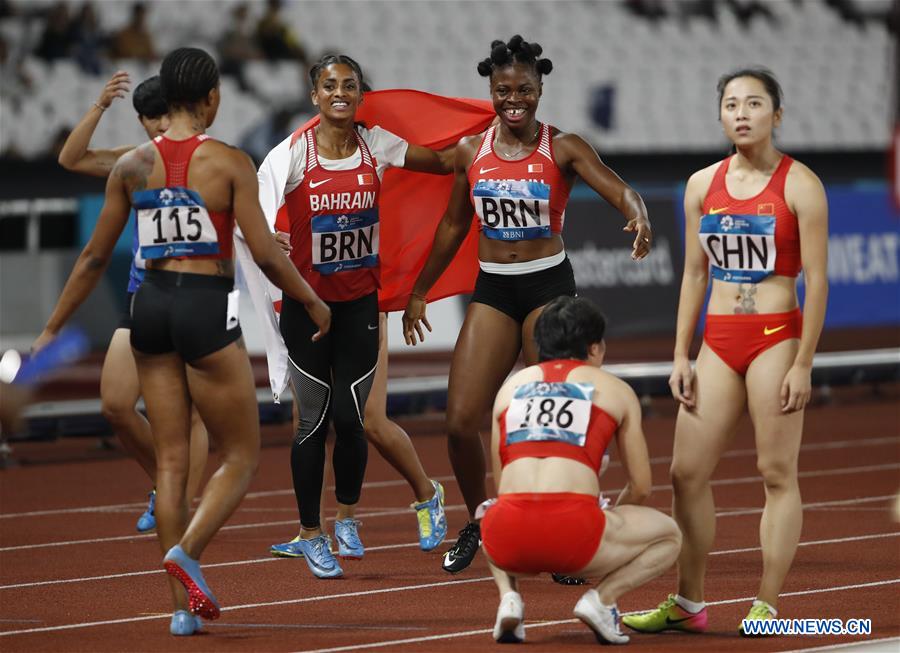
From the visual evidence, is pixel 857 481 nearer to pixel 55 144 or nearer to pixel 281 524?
pixel 281 524

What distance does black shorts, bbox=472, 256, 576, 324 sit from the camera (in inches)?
320

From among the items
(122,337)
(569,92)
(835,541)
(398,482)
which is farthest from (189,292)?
(569,92)

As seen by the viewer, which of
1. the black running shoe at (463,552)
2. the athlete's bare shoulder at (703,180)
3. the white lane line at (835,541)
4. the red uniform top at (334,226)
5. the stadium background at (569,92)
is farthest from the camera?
the stadium background at (569,92)

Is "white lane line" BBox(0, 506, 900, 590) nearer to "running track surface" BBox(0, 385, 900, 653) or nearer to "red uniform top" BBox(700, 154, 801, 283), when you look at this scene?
"running track surface" BBox(0, 385, 900, 653)

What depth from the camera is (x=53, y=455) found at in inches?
560

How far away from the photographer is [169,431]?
6516 mm

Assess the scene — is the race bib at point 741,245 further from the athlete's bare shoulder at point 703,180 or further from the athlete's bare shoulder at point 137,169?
the athlete's bare shoulder at point 137,169

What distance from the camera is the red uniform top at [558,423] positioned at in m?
6.07

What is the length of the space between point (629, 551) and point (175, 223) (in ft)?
7.01

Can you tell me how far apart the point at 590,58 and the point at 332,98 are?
20.1m

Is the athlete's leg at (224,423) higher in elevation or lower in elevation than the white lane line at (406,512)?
higher

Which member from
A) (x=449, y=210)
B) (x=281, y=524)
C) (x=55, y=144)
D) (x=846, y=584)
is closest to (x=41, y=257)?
(x=55, y=144)

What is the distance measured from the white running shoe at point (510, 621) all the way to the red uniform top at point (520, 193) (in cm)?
246

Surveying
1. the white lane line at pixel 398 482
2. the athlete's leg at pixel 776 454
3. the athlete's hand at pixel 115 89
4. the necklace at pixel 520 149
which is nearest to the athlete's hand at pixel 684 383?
the athlete's leg at pixel 776 454
